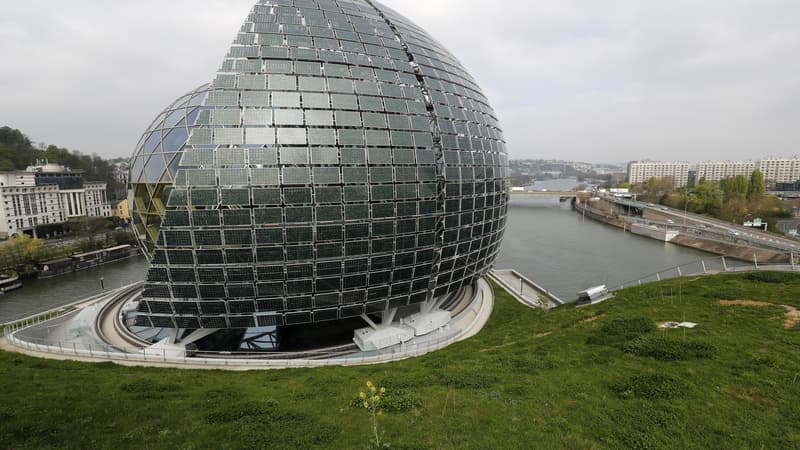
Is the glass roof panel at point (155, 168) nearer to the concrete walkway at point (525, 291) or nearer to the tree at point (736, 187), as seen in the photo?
the concrete walkway at point (525, 291)

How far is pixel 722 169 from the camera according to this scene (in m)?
188

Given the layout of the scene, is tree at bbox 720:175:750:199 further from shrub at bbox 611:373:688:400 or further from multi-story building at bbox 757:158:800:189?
multi-story building at bbox 757:158:800:189

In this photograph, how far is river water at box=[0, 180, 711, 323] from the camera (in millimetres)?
38438

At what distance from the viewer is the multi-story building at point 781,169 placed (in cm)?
15888

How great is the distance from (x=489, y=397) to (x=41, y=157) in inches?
4575

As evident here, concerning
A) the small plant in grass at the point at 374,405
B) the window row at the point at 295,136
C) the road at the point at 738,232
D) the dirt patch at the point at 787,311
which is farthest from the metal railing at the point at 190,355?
the road at the point at 738,232

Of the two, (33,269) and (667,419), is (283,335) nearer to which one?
(667,419)

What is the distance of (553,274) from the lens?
4156 cm

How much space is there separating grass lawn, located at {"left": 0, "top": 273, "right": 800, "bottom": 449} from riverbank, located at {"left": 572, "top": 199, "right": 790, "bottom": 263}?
987 inches

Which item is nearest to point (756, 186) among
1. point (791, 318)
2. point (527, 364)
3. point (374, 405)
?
point (791, 318)

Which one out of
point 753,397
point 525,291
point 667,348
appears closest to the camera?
point 753,397

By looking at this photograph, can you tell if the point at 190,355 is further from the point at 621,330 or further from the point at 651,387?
the point at 621,330

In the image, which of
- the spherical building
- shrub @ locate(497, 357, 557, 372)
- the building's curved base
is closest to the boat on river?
the building's curved base

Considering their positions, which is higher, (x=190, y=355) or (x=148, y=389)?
(x=148, y=389)
